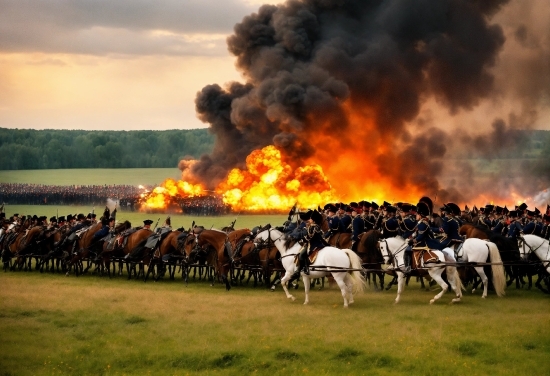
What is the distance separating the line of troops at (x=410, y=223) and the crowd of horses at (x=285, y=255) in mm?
355

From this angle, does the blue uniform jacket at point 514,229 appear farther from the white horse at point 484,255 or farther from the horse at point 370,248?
the horse at point 370,248

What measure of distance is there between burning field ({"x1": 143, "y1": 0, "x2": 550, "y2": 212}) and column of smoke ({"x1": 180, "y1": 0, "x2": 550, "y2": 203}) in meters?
0.12

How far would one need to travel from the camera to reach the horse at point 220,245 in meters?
27.8

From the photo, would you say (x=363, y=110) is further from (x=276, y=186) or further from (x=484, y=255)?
(x=484, y=255)

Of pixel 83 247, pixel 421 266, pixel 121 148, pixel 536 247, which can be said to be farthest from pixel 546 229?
pixel 121 148

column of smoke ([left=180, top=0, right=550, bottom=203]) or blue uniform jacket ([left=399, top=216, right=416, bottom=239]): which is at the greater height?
column of smoke ([left=180, top=0, right=550, bottom=203])

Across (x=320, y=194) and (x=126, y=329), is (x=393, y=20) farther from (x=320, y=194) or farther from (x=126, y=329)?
(x=126, y=329)

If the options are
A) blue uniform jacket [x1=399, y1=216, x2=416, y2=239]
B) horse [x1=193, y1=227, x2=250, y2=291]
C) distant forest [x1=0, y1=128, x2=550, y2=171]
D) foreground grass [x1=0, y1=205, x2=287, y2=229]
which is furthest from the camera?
foreground grass [x1=0, y1=205, x2=287, y2=229]

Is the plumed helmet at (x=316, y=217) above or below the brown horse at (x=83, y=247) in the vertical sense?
above

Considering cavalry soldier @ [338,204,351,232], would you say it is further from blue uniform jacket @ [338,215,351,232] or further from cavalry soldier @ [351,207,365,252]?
cavalry soldier @ [351,207,365,252]

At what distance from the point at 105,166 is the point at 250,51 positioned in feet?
133

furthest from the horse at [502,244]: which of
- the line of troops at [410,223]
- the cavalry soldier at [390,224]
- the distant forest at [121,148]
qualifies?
the distant forest at [121,148]

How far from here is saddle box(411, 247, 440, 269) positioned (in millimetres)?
23000

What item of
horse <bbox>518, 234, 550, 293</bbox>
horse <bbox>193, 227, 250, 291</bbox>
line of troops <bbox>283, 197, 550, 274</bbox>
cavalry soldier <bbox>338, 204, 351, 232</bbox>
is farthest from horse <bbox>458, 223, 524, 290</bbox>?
horse <bbox>193, 227, 250, 291</bbox>
